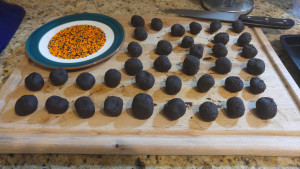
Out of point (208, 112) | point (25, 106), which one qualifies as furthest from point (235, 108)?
point (25, 106)

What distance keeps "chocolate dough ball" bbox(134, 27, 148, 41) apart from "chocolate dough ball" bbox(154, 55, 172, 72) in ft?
1.11

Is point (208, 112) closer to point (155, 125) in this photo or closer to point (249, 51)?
point (155, 125)

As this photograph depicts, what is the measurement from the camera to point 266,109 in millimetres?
1229

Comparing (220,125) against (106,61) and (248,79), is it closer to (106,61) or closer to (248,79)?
(248,79)

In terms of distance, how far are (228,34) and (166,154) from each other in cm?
125

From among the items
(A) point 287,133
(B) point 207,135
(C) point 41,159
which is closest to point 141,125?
(B) point 207,135

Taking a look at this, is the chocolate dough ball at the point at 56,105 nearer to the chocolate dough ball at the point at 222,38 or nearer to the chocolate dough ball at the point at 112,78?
the chocolate dough ball at the point at 112,78

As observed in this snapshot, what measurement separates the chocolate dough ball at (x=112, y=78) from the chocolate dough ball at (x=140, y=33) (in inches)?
19.7

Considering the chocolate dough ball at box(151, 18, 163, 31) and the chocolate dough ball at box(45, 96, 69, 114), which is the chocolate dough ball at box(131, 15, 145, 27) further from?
the chocolate dough ball at box(45, 96, 69, 114)

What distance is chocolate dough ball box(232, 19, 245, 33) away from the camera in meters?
1.85

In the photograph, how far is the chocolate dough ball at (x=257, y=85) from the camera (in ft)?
4.48

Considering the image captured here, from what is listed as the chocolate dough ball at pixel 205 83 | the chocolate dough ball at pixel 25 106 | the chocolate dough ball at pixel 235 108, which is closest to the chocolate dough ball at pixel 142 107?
the chocolate dough ball at pixel 205 83

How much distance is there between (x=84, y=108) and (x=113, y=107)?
162 millimetres

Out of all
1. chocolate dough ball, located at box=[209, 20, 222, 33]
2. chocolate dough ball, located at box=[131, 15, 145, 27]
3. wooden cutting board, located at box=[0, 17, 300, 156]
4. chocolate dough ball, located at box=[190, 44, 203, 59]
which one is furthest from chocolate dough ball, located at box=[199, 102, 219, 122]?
chocolate dough ball, located at box=[131, 15, 145, 27]
